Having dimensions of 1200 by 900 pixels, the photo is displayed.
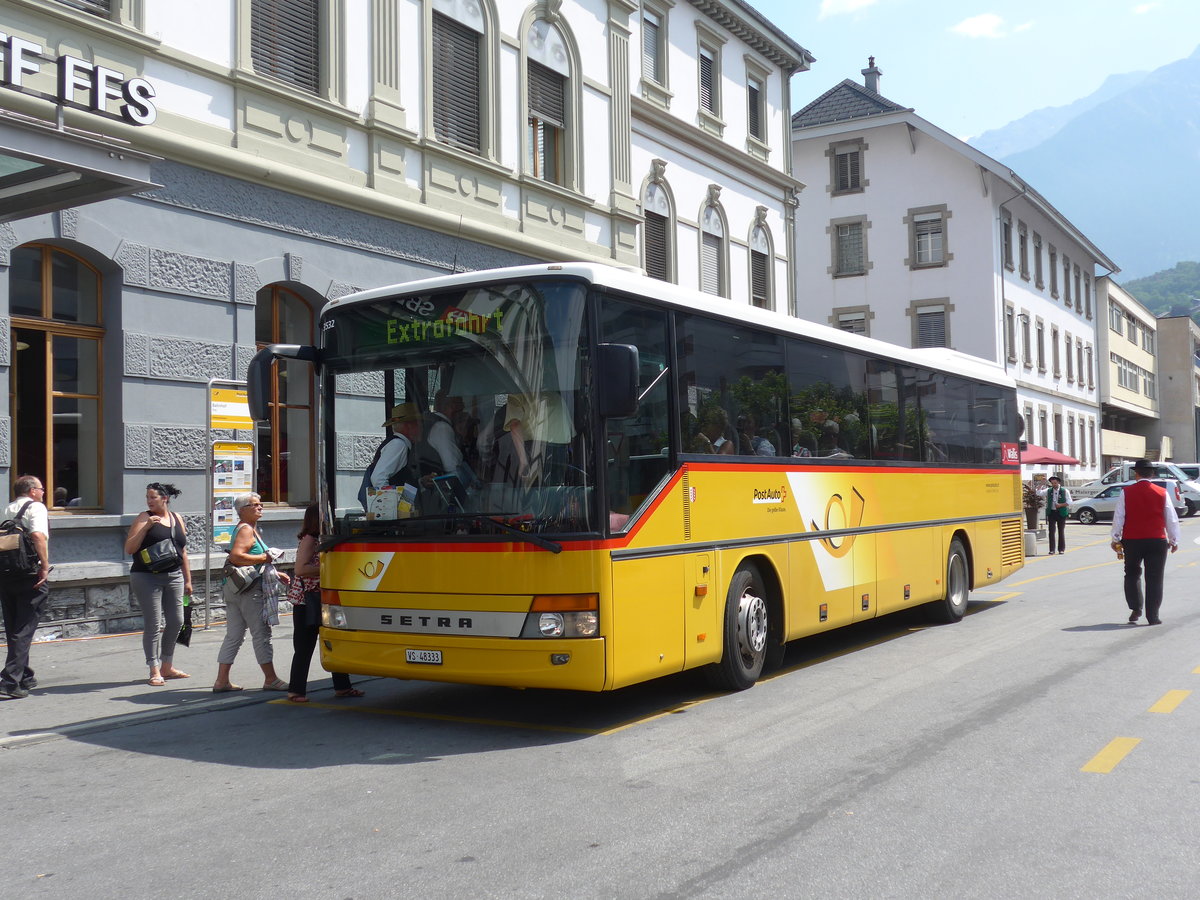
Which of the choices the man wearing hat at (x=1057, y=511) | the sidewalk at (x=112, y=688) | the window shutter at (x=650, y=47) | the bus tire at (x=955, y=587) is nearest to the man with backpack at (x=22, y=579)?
the sidewalk at (x=112, y=688)

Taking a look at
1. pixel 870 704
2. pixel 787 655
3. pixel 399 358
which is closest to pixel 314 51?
pixel 399 358

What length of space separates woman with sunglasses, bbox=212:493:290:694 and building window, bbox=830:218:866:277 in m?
39.0

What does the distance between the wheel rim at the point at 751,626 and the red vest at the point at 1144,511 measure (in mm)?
5822

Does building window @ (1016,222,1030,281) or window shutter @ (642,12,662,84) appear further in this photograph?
building window @ (1016,222,1030,281)

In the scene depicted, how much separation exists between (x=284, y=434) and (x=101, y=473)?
2.70 metres

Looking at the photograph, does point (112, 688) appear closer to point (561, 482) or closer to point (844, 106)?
point (561, 482)

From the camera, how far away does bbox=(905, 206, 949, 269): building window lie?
44353 millimetres

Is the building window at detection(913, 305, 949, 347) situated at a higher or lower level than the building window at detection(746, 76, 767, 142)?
lower

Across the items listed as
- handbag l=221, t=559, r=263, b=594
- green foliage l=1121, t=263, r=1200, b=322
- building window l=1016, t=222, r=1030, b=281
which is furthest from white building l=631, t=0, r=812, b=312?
green foliage l=1121, t=263, r=1200, b=322

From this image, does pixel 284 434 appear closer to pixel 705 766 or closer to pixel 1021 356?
pixel 705 766

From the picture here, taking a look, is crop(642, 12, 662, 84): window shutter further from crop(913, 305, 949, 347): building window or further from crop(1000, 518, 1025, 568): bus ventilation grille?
crop(913, 305, 949, 347): building window

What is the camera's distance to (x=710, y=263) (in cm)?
2542

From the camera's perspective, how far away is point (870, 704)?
845 centimetres

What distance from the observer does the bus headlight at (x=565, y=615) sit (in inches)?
293
